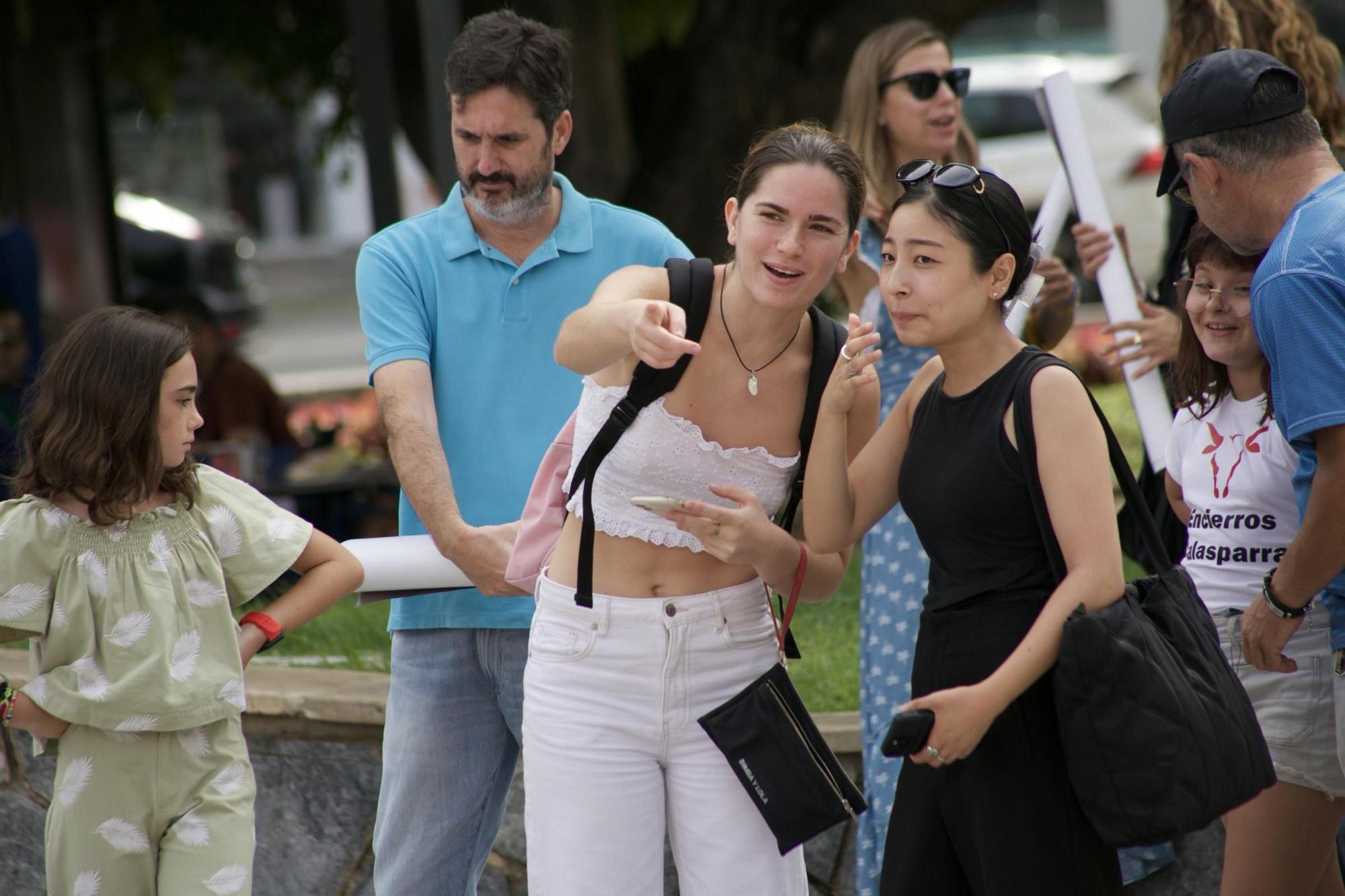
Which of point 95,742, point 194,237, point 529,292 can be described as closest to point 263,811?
point 95,742

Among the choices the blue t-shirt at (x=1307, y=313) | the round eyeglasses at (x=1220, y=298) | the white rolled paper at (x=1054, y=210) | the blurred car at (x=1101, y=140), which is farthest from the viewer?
the blurred car at (x=1101, y=140)

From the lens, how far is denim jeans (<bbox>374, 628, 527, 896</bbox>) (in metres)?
3.16

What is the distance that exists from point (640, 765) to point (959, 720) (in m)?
0.57

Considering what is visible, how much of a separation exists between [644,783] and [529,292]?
1.18 metres

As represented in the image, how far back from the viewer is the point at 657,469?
104 inches

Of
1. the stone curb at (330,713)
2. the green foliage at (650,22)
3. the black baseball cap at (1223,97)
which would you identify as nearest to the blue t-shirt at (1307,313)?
the black baseball cap at (1223,97)

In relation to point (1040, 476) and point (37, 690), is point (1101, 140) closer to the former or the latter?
point (1040, 476)

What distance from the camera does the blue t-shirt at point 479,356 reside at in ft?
10.5

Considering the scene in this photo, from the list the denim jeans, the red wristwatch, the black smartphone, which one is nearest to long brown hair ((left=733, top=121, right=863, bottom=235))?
the black smartphone

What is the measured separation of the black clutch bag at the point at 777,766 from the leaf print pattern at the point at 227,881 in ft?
3.32

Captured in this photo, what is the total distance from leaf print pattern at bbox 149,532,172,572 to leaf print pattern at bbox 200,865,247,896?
59 centimetres

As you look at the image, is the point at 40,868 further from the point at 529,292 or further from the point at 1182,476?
the point at 1182,476

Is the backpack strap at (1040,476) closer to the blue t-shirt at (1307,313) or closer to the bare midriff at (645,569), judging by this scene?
the blue t-shirt at (1307,313)

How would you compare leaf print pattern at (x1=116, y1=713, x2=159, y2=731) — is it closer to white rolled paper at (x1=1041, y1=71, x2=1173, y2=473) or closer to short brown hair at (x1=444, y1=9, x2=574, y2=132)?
short brown hair at (x1=444, y1=9, x2=574, y2=132)
